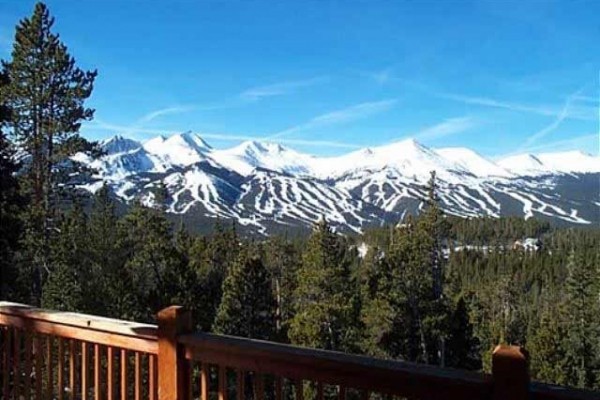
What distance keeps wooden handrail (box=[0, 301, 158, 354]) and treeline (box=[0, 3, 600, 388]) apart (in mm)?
10849

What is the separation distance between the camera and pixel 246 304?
922 inches

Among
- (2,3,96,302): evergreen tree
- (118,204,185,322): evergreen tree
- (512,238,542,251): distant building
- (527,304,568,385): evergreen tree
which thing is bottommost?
(527,304,568,385): evergreen tree

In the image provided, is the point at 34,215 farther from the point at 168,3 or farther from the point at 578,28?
the point at 578,28

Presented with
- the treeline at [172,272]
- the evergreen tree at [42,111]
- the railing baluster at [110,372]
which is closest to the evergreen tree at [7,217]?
the treeline at [172,272]

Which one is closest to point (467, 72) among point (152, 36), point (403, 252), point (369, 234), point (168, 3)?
point (403, 252)

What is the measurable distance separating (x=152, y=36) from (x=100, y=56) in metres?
2.42

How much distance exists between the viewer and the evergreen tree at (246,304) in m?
22.8

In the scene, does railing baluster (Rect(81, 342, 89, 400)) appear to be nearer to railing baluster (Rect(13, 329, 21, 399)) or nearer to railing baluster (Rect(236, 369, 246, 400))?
railing baluster (Rect(13, 329, 21, 399))

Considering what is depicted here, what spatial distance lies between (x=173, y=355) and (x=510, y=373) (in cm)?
142

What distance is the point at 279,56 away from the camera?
3731 cm

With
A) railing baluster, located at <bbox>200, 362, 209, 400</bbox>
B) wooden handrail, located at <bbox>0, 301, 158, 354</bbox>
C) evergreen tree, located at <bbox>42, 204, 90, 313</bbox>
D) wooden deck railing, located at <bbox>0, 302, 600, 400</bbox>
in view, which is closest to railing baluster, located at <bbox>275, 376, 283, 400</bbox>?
wooden deck railing, located at <bbox>0, 302, 600, 400</bbox>

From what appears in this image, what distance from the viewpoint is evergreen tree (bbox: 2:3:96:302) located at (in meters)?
17.7

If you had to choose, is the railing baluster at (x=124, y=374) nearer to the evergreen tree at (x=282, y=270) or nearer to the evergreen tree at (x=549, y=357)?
the evergreen tree at (x=549, y=357)

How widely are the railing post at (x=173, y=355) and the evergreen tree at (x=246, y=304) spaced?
20.2m
